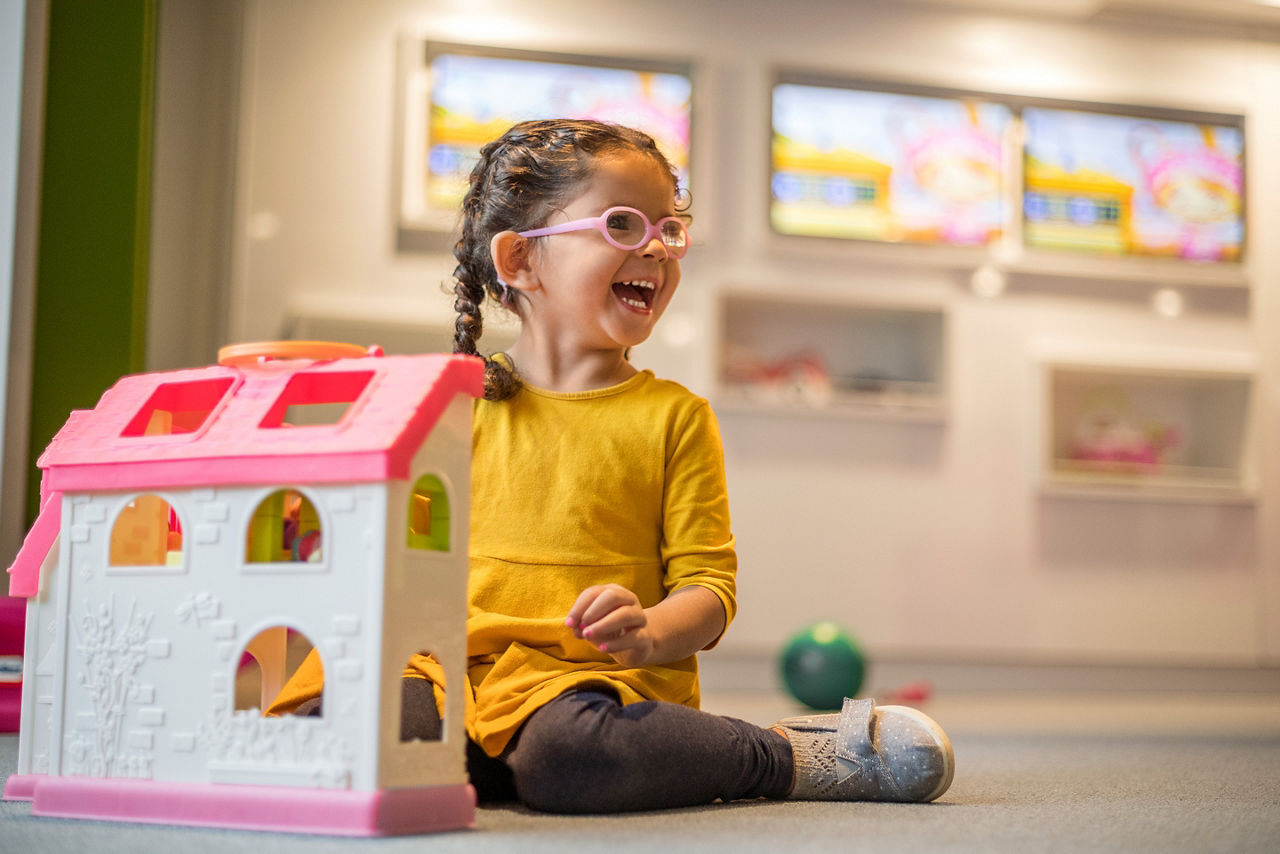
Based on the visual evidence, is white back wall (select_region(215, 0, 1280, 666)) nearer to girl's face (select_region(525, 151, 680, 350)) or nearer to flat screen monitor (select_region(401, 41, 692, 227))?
flat screen monitor (select_region(401, 41, 692, 227))

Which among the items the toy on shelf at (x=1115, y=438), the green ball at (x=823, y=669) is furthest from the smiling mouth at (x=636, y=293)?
the toy on shelf at (x=1115, y=438)

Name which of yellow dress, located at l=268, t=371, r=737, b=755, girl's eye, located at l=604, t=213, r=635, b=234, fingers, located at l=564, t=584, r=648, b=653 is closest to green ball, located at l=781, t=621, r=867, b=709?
yellow dress, located at l=268, t=371, r=737, b=755

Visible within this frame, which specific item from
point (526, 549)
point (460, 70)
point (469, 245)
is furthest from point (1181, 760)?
point (460, 70)

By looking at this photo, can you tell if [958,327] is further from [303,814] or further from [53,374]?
[303,814]

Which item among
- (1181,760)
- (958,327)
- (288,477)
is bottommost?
(1181,760)

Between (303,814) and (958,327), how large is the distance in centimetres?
230

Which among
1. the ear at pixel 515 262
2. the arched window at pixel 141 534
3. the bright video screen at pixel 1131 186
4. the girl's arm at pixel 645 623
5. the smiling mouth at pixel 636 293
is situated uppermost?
the bright video screen at pixel 1131 186

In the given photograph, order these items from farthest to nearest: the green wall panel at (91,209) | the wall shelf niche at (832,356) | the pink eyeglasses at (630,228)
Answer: the wall shelf niche at (832,356)
the green wall panel at (91,209)
the pink eyeglasses at (630,228)

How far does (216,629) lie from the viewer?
0.83 meters

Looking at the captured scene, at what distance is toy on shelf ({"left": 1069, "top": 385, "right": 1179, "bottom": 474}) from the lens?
2941 mm

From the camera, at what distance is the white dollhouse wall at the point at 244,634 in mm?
771

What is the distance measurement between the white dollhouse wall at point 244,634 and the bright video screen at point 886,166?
205cm

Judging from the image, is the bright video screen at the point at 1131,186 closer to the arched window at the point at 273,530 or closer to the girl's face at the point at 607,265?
the girl's face at the point at 607,265

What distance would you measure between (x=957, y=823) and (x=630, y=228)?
57 cm
